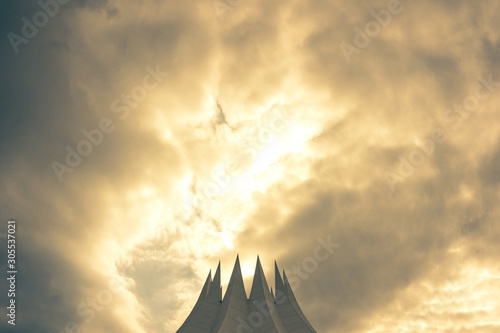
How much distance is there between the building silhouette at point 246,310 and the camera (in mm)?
26516

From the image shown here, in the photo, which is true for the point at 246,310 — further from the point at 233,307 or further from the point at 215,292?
the point at 215,292

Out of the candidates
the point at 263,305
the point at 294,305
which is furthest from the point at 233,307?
the point at 294,305

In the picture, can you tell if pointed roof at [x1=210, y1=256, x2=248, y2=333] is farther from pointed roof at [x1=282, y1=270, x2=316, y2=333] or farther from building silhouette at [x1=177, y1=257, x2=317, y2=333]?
pointed roof at [x1=282, y1=270, x2=316, y2=333]

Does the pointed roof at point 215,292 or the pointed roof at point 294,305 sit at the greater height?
the pointed roof at point 215,292

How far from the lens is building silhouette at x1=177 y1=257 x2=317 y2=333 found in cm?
2652

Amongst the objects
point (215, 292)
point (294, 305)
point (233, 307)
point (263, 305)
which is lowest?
point (294, 305)

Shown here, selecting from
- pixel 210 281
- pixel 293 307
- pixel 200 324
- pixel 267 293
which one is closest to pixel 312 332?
pixel 293 307

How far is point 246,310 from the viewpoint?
2898 centimetres

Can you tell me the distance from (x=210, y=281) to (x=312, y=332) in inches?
467

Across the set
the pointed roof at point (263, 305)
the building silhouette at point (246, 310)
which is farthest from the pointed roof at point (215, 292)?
the pointed roof at point (263, 305)

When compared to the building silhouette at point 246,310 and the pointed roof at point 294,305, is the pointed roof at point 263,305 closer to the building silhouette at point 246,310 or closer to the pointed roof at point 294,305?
the building silhouette at point 246,310

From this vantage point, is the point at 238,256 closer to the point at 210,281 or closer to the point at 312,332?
the point at 210,281

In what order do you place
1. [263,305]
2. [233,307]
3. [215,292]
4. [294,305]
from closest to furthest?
1. [233,307]
2. [263,305]
3. [294,305]
4. [215,292]

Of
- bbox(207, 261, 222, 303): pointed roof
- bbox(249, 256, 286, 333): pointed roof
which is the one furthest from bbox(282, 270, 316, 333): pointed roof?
bbox(207, 261, 222, 303): pointed roof
